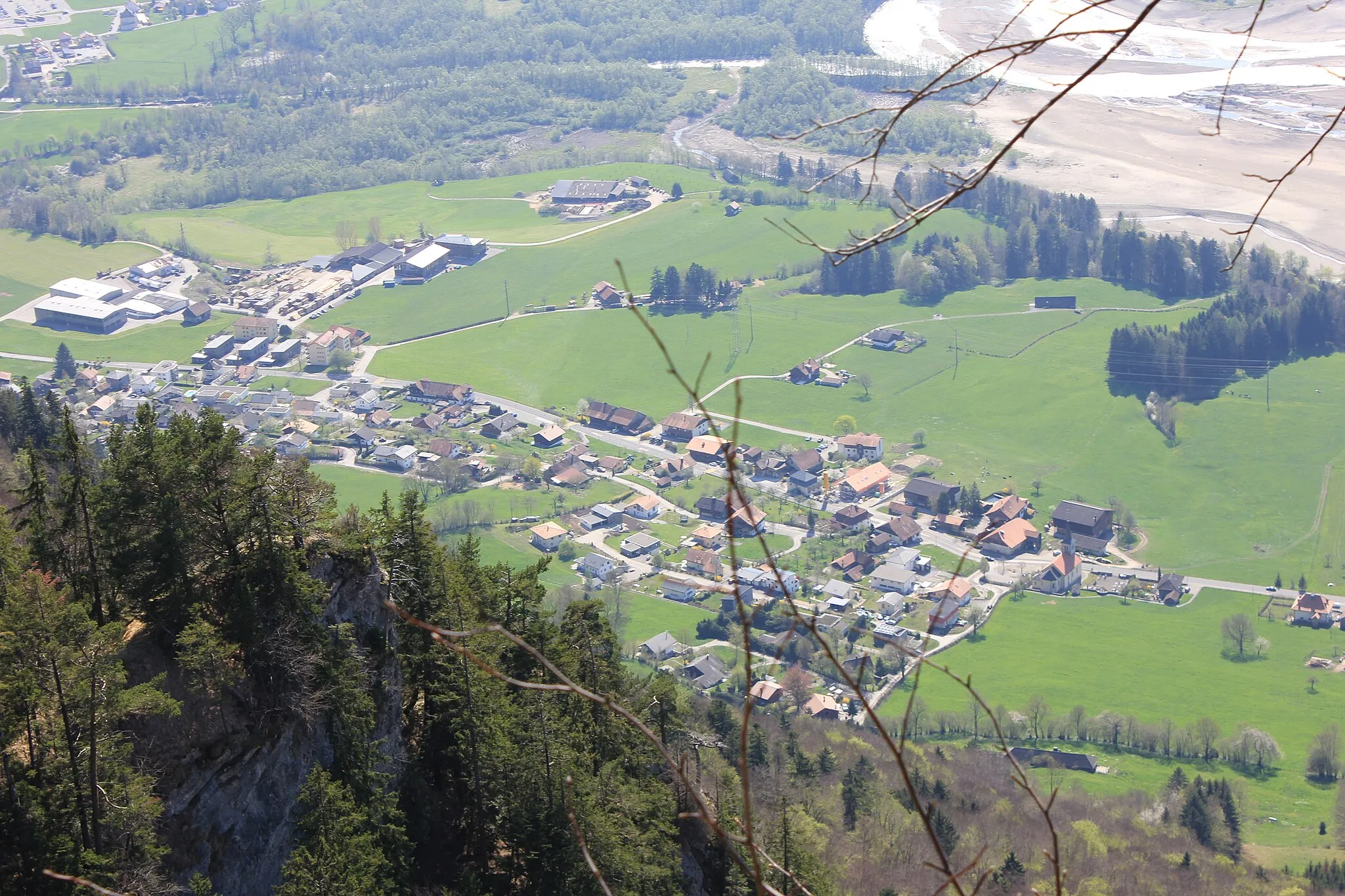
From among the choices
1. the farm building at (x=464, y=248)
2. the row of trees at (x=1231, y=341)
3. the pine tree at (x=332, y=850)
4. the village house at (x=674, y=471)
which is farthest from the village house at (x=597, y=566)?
the farm building at (x=464, y=248)

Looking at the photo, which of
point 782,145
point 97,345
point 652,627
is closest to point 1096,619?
point 652,627

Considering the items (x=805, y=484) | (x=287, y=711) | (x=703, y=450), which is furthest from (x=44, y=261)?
(x=287, y=711)

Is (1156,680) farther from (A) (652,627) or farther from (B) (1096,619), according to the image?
(A) (652,627)

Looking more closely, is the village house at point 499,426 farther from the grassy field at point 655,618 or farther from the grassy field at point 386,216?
the grassy field at point 386,216

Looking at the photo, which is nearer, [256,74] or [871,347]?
[871,347]

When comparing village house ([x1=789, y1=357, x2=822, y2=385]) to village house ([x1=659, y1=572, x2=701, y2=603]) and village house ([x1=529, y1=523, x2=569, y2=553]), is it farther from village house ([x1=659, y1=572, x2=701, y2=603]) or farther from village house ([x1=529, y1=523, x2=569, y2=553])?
village house ([x1=659, y1=572, x2=701, y2=603])

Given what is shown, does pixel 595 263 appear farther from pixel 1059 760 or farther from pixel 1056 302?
pixel 1059 760

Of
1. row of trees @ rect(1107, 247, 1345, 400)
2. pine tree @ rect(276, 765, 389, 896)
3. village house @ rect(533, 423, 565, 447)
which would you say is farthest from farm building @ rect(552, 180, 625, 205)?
pine tree @ rect(276, 765, 389, 896)
